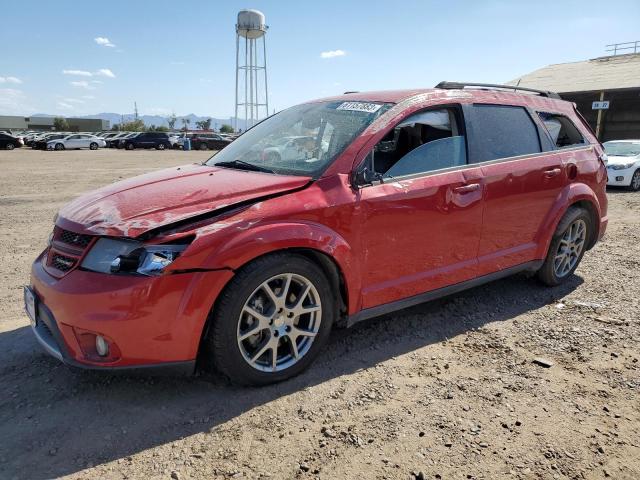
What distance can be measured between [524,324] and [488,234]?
790 millimetres

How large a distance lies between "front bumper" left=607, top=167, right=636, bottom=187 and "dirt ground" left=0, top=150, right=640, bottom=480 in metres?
10.7

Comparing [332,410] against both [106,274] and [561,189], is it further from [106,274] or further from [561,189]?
[561,189]

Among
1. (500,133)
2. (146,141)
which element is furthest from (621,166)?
(146,141)

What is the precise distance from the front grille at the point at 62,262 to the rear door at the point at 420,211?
1700mm

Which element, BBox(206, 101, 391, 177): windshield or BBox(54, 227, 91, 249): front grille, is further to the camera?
BBox(206, 101, 391, 177): windshield

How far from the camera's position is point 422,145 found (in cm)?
355

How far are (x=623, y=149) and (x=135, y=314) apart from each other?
50.0 ft

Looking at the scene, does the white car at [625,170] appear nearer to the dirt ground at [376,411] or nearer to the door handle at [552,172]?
the door handle at [552,172]

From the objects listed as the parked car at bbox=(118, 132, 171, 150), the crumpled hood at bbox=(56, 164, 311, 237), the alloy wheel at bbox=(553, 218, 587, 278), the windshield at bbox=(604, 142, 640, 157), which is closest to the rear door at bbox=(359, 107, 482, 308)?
the crumpled hood at bbox=(56, 164, 311, 237)

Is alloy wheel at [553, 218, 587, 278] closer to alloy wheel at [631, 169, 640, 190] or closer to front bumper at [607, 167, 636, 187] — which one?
front bumper at [607, 167, 636, 187]

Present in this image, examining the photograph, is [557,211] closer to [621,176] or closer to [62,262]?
[62,262]

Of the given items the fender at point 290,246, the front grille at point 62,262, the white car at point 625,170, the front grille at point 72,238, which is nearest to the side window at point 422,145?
the fender at point 290,246

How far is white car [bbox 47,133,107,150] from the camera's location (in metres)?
38.2

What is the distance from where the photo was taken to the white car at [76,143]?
38.2 meters
